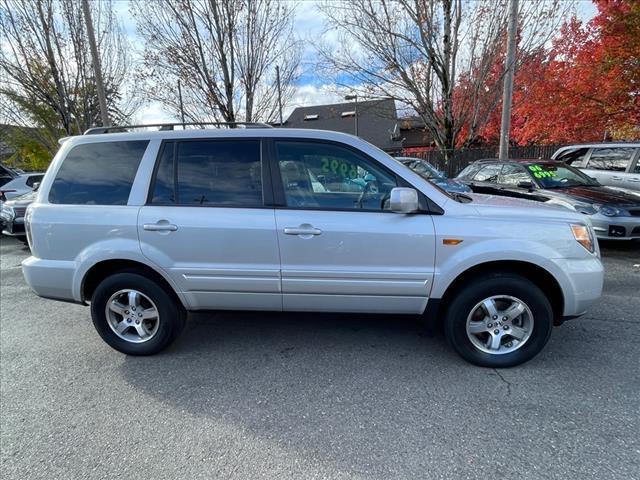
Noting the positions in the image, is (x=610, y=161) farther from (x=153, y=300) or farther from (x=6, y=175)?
(x=6, y=175)

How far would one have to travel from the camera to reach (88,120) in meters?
13.0

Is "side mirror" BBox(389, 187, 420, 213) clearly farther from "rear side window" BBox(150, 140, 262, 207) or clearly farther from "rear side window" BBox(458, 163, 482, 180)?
"rear side window" BBox(458, 163, 482, 180)

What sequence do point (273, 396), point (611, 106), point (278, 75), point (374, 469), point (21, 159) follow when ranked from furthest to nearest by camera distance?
point (21, 159) → point (278, 75) → point (611, 106) → point (273, 396) → point (374, 469)

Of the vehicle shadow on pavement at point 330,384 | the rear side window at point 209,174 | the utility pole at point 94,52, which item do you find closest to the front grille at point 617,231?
the vehicle shadow on pavement at point 330,384

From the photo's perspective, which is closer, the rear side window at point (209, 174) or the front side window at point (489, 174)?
the rear side window at point (209, 174)

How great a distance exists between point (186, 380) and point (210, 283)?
2.56ft

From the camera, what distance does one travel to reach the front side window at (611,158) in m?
7.16

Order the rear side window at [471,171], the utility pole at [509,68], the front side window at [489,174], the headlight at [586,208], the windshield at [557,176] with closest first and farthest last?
the headlight at [586,208] < the windshield at [557,176] < the front side window at [489,174] < the rear side window at [471,171] < the utility pole at [509,68]

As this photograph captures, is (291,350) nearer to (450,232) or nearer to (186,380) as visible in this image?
(186,380)

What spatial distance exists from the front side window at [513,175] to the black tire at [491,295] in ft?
16.3

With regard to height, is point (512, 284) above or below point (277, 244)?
below

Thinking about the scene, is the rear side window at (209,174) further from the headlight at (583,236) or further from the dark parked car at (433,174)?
the dark parked car at (433,174)

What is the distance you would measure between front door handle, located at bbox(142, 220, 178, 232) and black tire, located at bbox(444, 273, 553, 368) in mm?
2296

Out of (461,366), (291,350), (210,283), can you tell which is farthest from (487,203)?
(210,283)
